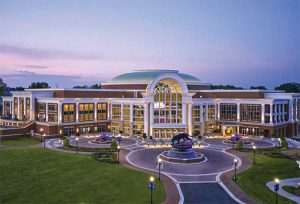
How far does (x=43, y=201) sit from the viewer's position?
30.7 metres

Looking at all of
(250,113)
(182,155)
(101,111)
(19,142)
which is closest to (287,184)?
(182,155)

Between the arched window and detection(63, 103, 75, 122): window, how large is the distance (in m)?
22.0

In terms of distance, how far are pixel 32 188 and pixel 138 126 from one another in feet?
→ 149

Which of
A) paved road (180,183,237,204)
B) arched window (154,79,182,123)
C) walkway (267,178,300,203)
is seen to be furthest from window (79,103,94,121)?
walkway (267,178,300,203)

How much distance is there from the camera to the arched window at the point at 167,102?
76.4 metres

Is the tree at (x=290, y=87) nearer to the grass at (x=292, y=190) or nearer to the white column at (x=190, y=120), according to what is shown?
the white column at (x=190, y=120)

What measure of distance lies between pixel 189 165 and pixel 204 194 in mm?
13629

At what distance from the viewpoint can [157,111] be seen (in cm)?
7644

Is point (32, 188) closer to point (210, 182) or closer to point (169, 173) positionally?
point (169, 173)

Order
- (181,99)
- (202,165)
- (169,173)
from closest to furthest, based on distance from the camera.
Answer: (169,173), (202,165), (181,99)

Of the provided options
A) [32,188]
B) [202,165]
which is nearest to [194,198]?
[202,165]

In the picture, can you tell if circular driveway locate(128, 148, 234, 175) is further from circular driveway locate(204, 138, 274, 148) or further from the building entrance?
the building entrance

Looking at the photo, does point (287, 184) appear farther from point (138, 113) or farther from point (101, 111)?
point (101, 111)

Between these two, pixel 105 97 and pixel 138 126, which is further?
pixel 105 97
